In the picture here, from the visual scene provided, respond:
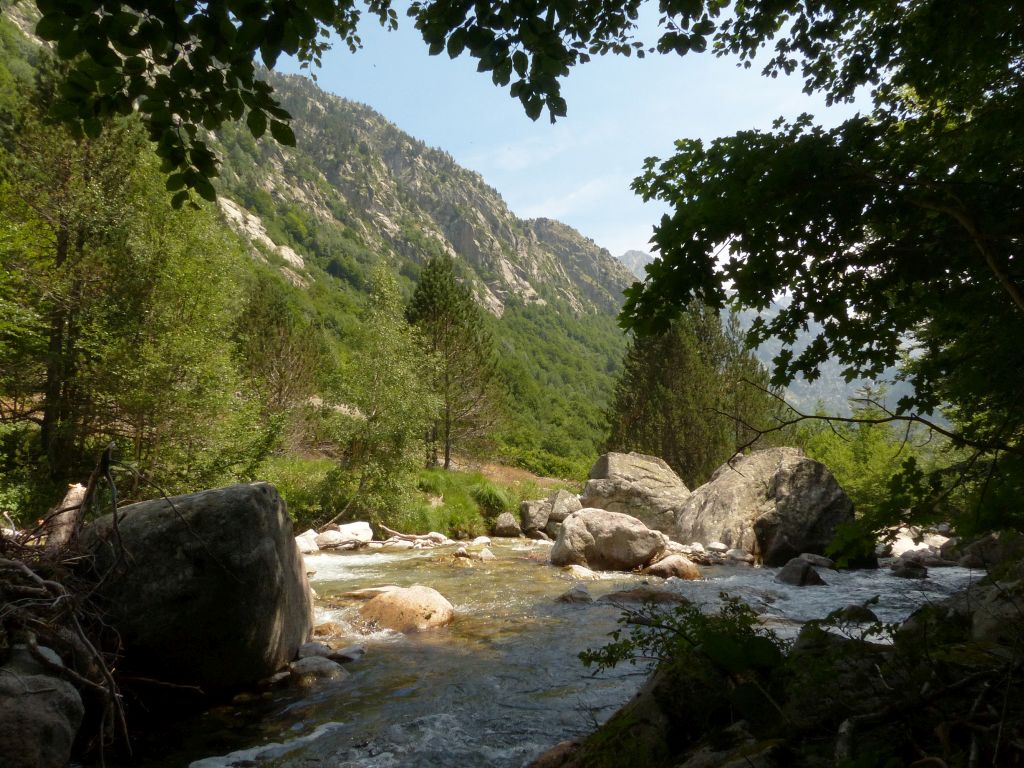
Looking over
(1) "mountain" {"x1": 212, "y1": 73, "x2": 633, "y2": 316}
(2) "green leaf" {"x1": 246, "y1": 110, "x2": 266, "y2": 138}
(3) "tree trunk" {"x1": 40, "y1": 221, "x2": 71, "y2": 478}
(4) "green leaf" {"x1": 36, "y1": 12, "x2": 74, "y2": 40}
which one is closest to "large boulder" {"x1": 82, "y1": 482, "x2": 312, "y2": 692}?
(2) "green leaf" {"x1": 246, "y1": 110, "x2": 266, "y2": 138}

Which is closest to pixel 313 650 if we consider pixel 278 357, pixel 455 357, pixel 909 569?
pixel 909 569

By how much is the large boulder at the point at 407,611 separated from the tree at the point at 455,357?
19.5m

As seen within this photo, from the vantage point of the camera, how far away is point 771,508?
16.2 metres

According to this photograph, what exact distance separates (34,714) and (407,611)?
5426 millimetres

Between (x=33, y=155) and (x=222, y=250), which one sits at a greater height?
(x=33, y=155)

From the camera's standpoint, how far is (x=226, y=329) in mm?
15695

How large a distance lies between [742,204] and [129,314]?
48.1ft

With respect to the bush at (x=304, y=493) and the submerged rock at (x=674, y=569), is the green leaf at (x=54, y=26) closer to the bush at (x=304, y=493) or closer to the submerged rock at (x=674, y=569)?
the submerged rock at (x=674, y=569)

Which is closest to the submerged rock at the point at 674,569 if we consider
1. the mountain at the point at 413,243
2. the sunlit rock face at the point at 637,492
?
the sunlit rock face at the point at 637,492

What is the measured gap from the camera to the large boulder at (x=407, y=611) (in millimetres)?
8297

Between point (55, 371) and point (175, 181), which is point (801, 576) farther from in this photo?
point (55, 371)

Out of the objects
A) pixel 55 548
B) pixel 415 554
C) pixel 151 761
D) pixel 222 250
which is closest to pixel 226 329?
pixel 222 250

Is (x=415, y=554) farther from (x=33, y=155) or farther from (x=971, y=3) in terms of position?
(x=971, y=3)

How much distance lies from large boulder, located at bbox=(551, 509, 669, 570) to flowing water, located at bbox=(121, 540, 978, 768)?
2.18 metres
